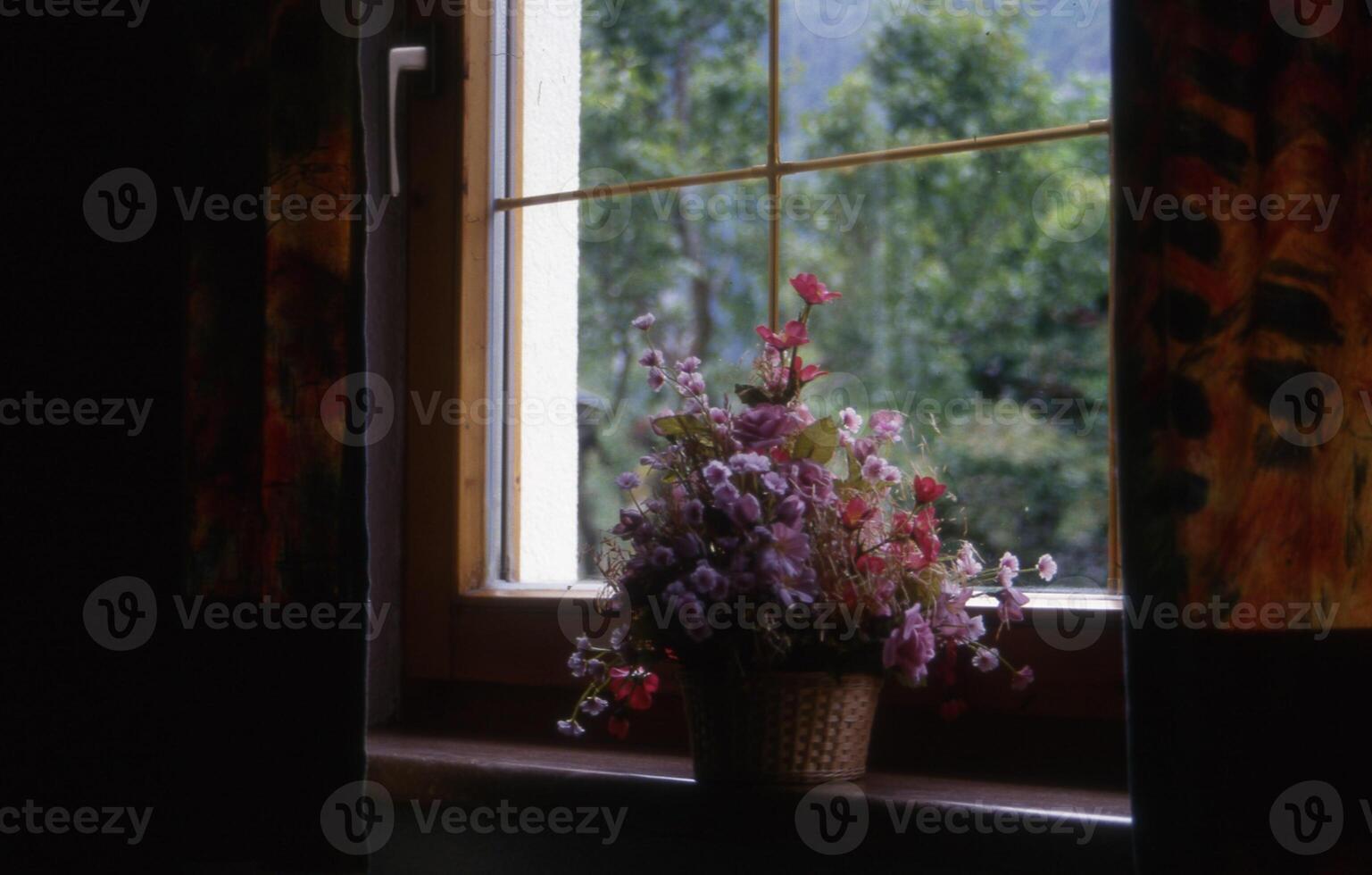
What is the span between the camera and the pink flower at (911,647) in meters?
1.21

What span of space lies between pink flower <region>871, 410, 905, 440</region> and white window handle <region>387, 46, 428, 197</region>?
2.24 feet

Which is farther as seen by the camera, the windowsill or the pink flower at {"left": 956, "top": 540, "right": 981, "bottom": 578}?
the pink flower at {"left": 956, "top": 540, "right": 981, "bottom": 578}

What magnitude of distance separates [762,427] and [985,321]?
38 centimetres

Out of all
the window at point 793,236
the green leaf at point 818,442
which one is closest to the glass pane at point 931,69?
the window at point 793,236

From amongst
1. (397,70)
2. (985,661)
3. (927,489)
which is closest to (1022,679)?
(985,661)

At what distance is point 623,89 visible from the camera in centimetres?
178

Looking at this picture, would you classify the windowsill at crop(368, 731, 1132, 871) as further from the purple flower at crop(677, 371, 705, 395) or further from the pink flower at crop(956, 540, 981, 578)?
the purple flower at crop(677, 371, 705, 395)

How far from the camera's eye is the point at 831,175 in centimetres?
156

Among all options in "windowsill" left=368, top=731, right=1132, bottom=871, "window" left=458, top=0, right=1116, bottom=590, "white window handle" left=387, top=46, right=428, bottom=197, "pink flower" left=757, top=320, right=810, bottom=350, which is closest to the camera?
"windowsill" left=368, top=731, right=1132, bottom=871

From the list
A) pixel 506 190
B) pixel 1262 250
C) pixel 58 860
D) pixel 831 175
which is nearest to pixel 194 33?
pixel 506 190

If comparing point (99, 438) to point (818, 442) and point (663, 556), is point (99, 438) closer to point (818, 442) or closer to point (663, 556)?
point (663, 556)

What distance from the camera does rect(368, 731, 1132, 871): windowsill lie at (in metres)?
1.13

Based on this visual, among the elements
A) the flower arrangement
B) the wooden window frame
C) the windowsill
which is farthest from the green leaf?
the wooden window frame

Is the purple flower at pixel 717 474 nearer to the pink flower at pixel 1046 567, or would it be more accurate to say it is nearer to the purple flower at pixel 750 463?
the purple flower at pixel 750 463
